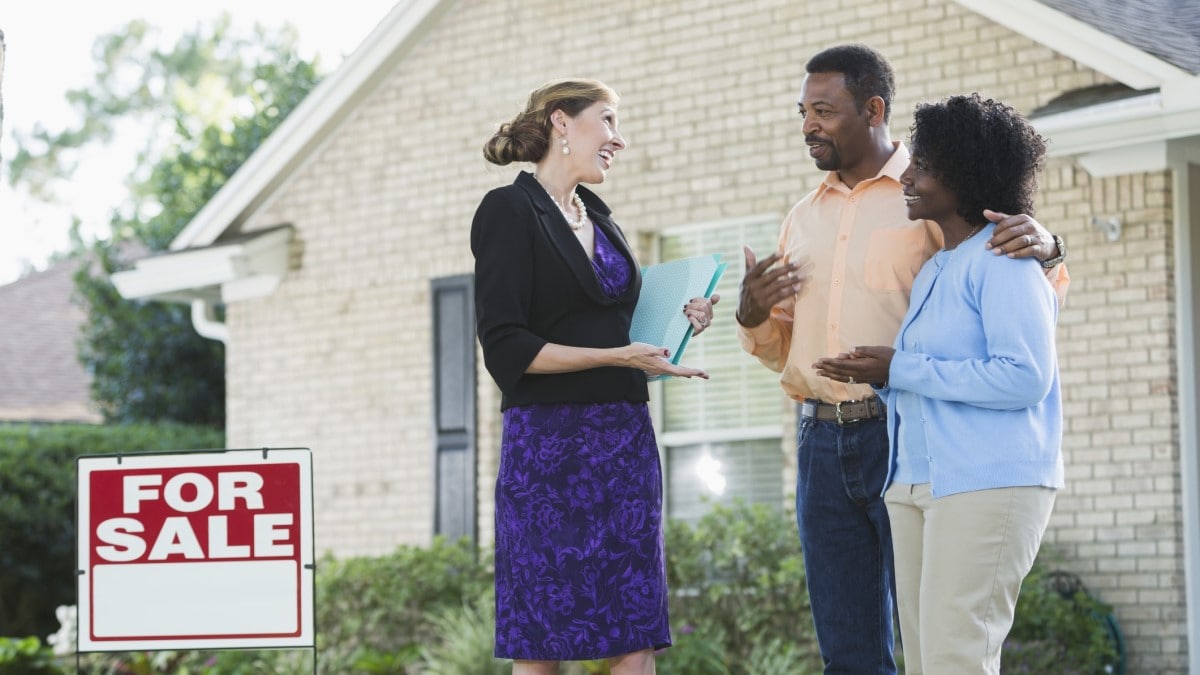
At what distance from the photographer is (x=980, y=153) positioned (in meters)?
3.58

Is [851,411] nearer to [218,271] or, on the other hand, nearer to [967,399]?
[967,399]

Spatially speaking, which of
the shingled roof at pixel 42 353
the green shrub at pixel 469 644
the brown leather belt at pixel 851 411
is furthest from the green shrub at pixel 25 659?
the shingled roof at pixel 42 353

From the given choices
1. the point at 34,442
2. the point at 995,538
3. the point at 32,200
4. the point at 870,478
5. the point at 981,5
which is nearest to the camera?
the point at 995,538

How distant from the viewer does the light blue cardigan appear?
3.38 m

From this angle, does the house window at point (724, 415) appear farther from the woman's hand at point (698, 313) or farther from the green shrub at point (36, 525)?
the green shrub at point (36, 525)

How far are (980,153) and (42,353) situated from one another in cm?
2437

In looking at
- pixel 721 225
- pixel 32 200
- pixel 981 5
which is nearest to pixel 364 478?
pixel 721 225

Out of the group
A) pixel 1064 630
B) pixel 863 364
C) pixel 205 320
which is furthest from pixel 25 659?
pixel 863 364

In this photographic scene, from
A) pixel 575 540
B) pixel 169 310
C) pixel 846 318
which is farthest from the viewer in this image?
pixel 169 310

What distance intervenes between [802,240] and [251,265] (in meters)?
8.51

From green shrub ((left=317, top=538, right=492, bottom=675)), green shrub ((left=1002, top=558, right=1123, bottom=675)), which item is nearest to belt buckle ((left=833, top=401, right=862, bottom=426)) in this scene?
green shrub ((left=1002, top=558, right=1123, bottom=675))

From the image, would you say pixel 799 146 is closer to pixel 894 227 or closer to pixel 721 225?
pixel 721 225

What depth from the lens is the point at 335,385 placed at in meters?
11.8

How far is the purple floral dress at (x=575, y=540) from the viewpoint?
388 centimetres
